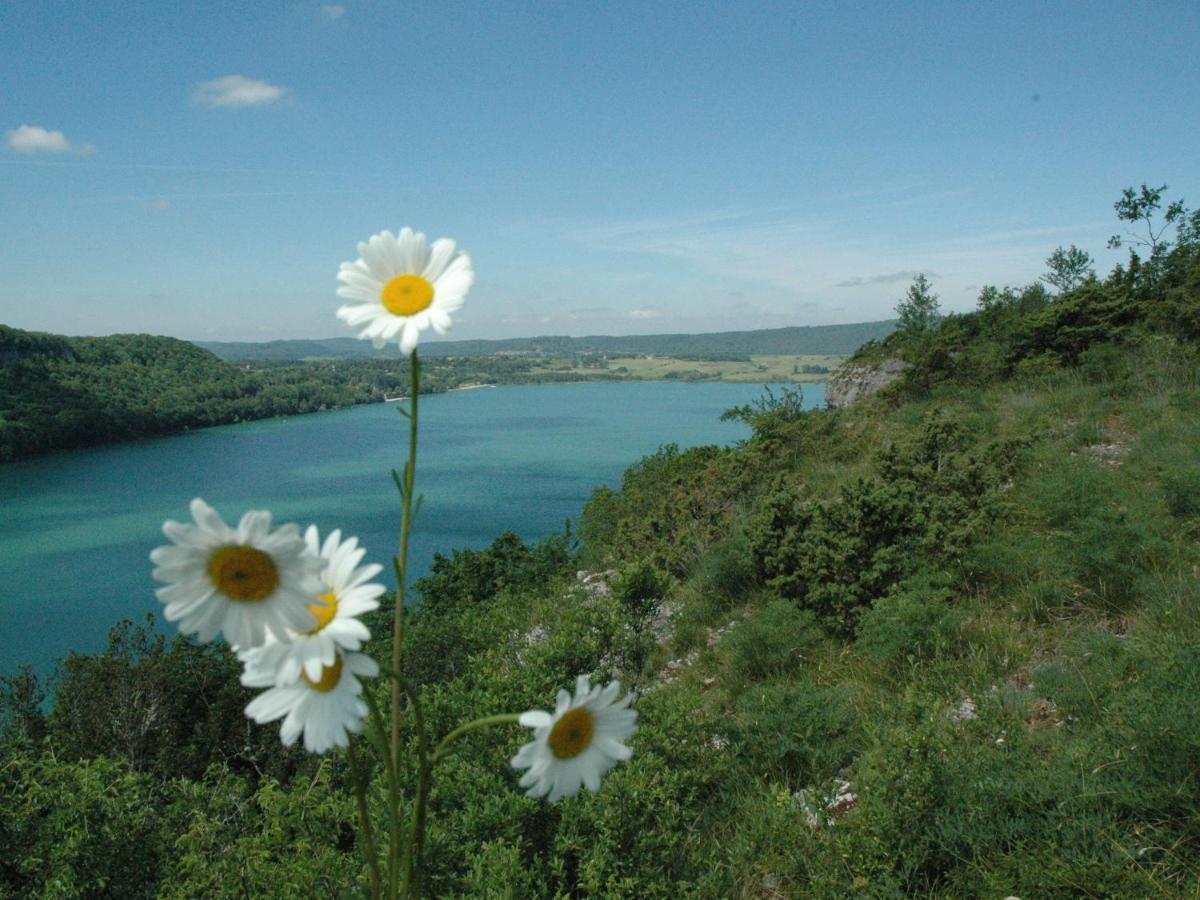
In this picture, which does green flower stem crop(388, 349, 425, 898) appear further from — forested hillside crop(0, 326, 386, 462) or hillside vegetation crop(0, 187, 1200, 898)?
forested hillside crop(0, 326, 386, 462)

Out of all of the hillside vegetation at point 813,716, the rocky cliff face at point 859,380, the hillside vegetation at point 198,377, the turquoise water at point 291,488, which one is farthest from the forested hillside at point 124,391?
the hillside vegetation at point 813,716

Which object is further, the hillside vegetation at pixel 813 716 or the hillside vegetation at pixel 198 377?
the hillside vegetation at pixel 198 377

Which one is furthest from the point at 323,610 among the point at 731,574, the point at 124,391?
the point at 124,391

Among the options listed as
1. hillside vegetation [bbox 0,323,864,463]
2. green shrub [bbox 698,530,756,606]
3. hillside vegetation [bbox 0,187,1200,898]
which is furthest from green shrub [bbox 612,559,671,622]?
hillside vegetation [bbox 0,323,864,463]

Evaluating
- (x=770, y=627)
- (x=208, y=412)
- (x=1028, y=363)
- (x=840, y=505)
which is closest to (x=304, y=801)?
(x=770, y=627)

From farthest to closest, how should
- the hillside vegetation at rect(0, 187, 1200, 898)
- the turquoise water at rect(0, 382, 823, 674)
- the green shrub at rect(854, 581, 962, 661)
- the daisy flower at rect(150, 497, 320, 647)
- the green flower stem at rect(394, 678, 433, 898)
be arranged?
the turquoise water at rect(0, 382, 823, 674) → the green shrub at rect(854, 581, 962, 661) → the hillside vegetation at rect(0, 187, 1200, 898) → the green flower stem at rect(394, 678, 433, 898) → the daisy flower at rect(150, 497, 320, 647)

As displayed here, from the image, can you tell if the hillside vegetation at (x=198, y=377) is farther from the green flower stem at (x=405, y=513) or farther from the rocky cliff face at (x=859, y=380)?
the green flower stem at (x=405, y=513)
